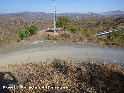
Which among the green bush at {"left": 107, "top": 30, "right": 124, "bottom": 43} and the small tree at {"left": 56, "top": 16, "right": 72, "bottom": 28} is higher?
the small tree at {"left": 56, "top": 16, "right": 72, "bottom": 28}

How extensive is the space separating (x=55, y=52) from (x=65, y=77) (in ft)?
16.0

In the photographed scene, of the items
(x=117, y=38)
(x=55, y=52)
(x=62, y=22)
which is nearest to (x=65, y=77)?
(x=55, y=52)

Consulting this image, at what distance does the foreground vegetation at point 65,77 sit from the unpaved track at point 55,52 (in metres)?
1.63

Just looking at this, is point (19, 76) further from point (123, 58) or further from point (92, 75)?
point (123, 58)

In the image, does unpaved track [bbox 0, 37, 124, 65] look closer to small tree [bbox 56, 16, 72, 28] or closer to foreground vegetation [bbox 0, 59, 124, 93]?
foreground vegetation [bbox 0, 59, 124, 93]

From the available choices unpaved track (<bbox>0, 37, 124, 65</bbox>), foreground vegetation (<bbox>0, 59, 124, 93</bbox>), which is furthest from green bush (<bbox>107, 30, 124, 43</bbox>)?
foreground vegetation (<bbox>0, 59, 124, 93</bbox>)

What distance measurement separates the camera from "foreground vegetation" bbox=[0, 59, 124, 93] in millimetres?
8148

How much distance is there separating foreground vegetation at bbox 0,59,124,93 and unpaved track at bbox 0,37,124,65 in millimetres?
1630

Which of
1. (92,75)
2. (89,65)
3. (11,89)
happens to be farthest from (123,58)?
(11,89)

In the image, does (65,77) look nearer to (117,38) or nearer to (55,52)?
(55,52)

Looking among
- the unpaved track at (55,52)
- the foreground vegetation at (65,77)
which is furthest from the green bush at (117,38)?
the foreground vegetation at (65,77)

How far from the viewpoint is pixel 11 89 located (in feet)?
27.2

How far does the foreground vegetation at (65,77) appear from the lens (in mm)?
8148

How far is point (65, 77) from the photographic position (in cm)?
912
